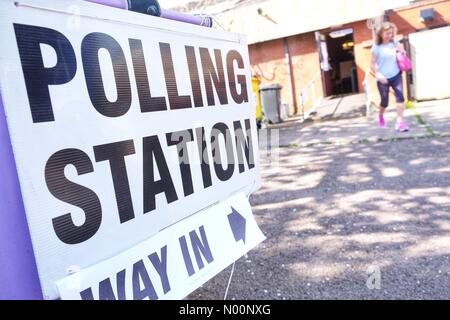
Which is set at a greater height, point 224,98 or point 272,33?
point 272,33

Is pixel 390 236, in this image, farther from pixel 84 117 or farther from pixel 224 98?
pixel 84 117

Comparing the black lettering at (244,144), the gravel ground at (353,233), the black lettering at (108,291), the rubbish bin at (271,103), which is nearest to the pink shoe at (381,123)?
the gravel ground at (353,233)

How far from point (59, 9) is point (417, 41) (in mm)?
13165

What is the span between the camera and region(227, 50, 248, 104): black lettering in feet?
6.51

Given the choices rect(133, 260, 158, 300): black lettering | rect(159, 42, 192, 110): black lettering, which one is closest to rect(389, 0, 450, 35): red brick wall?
rect(159, 42, 192, 110): black lettering

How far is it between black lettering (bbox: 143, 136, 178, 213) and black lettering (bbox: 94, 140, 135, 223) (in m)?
0.08

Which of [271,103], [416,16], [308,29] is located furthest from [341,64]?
[271,103]

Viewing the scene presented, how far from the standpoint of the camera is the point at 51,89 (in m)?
1.13

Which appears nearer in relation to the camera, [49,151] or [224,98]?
[49,151]

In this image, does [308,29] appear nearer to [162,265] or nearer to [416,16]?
[416,16]

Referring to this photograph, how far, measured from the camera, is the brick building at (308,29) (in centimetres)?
1226
